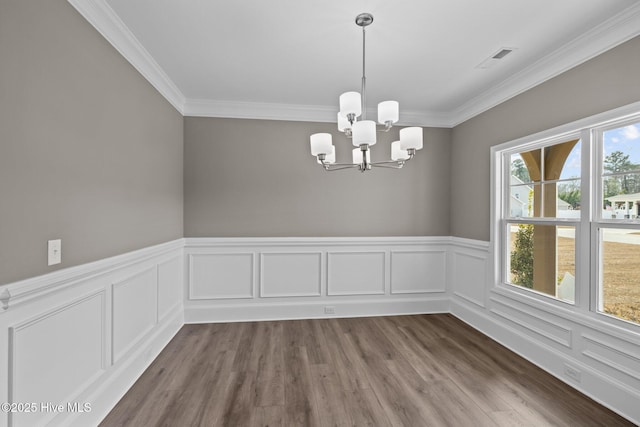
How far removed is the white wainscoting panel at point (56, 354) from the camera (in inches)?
56.0

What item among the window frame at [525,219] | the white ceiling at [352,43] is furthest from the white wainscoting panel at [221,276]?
the window frame at [525,219]

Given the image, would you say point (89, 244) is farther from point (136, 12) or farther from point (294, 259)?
point (294, 259)

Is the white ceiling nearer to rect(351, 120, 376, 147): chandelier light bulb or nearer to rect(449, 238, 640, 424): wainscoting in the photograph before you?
rect(351, 120, 376, 147): chandelier light bulb

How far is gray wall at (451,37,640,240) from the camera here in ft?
7.08

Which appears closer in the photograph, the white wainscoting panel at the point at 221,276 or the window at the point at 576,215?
the window at the point at 576,215

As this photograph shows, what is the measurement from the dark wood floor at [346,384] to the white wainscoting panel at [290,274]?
56 centimetres

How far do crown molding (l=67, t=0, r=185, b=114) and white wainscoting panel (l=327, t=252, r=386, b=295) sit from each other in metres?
2.64

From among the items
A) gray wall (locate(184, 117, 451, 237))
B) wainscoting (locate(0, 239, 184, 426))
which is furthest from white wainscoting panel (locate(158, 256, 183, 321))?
gray wall (locate(184, 117, 451, 237))

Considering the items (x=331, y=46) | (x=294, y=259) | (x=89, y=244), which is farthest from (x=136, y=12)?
(x=294, y=259)

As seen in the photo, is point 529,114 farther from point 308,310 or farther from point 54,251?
point 54,251

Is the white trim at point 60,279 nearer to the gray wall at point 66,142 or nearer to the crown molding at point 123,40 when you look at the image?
the gray wall at point 66,142

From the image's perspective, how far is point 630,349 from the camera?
82.3 inches

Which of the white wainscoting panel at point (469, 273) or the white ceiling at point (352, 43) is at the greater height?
the white ceiling at point (352, 43)

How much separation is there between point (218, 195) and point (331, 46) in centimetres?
222
